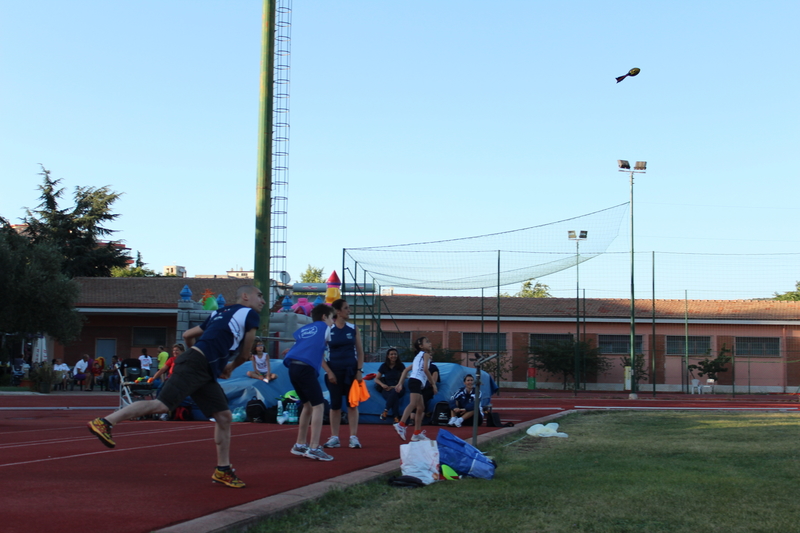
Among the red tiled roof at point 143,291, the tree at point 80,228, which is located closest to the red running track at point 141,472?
the red tiled roof at point 143,291

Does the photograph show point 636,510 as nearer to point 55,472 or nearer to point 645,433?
point 55,472

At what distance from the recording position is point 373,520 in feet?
16.4

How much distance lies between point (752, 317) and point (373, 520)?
40.4 m

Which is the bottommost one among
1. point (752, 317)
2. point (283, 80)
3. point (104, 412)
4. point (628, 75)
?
point (104, 412)

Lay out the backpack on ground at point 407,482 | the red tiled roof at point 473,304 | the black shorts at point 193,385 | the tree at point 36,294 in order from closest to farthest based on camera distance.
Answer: the black shorts at point 193,385 < the backpack on ground at point 407,482 < the tree at point 36,294 < the red tiled roof at point 473,304

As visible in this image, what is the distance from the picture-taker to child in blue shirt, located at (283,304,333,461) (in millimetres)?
7898

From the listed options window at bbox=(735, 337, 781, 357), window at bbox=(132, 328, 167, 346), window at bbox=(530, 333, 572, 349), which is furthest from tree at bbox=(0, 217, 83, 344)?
window at bbox=(735, 337, 781, 357)

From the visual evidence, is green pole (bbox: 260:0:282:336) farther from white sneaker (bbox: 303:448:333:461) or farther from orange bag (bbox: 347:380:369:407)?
white sneaker (bbox: 303:448:333:461)

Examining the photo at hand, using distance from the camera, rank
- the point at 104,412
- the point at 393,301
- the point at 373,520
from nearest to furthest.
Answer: the point at 373,520, the point at 104,412, the point at 393,301

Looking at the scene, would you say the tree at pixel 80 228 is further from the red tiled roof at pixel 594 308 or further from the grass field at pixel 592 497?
the grass field at pixel 592 497

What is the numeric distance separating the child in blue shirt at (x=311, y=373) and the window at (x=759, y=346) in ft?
119

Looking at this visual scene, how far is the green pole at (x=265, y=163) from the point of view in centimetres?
2503

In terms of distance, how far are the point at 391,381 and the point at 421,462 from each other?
22.6 ft

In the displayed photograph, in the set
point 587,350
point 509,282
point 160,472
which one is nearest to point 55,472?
point 160,472
